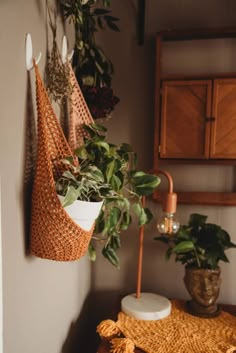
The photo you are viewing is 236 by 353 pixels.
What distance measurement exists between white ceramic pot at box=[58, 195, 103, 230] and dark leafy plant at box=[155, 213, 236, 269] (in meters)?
0.55

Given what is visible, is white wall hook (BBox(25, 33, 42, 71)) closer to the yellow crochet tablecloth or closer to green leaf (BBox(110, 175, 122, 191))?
→ green leaf (BBox(110, 175, 122, 191))

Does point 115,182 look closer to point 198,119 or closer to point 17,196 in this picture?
point 17,196

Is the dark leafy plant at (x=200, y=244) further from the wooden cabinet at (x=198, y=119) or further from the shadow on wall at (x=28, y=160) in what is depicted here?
the shadow on wall at (x=28, y=160)

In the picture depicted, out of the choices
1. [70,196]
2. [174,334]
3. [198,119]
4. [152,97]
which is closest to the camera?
[70,196]

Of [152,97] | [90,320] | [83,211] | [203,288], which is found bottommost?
[90,320]

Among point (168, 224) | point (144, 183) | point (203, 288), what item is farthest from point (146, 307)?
point (144, 183)

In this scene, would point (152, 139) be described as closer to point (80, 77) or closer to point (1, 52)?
point (80, 77)

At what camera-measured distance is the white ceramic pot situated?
729 mm

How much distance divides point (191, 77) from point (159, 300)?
3.18 ft

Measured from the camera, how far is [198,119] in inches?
50.9

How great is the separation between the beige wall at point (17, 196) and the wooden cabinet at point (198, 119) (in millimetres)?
641

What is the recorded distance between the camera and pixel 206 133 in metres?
1.28

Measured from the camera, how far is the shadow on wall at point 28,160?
2.50 feet

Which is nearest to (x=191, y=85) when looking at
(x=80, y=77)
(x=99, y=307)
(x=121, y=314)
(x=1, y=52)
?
(x=80, y=77)
